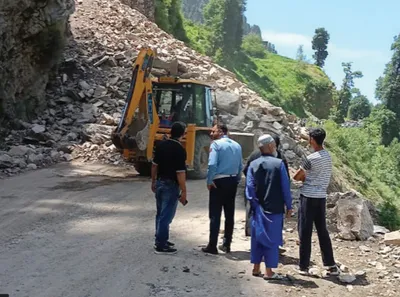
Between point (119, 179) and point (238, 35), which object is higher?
point (238, 35)

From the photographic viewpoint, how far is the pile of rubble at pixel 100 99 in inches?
639

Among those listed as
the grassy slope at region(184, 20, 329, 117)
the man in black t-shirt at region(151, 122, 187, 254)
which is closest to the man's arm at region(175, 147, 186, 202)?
the man in black t-shirt at region(151, 122, 187, 254)

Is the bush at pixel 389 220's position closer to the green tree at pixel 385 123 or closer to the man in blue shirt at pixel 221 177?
the man in blue shirt at pixel 221 177

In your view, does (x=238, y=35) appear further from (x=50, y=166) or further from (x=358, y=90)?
(x=50, y=166)

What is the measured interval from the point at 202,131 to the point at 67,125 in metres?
6.83

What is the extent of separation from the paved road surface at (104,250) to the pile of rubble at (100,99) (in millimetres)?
4157

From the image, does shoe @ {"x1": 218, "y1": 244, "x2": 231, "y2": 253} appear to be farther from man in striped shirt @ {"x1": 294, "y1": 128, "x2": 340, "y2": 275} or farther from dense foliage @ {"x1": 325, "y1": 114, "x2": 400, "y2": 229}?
dense foliage @ {"x1": 325, "y1": 114, "x2": 400, "y2": 229}

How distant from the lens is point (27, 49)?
61.5ft

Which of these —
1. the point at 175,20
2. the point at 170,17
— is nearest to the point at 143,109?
the point at 170,17

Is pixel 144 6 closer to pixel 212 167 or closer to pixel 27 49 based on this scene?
pixel 27 49

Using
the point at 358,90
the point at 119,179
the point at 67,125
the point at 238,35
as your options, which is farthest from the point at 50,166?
the point at 358,90

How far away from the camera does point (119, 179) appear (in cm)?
1349

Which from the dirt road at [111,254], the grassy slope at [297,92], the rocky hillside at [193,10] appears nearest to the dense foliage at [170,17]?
the grassy slope at [297,92]

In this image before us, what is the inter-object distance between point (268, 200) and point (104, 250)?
238cm
